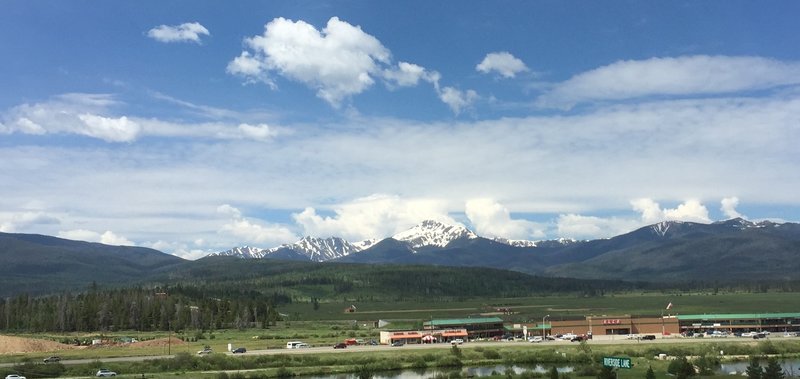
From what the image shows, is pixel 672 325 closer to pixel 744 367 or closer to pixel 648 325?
pixel 648 325

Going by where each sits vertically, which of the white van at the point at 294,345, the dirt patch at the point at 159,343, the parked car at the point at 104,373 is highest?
the parked car at the point at 104,373

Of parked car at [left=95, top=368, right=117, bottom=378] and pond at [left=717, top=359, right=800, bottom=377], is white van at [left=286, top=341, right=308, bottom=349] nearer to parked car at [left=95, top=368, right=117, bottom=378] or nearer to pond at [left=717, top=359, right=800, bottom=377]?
parked car at [left=95, top=368, right=117, bottom=378]

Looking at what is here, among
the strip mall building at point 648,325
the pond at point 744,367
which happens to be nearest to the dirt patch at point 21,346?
the strip mall building at point 648,325

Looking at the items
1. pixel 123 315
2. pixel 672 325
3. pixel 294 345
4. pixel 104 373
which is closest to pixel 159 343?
pixel 294 345

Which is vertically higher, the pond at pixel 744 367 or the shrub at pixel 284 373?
the shrub at pixel 284 373

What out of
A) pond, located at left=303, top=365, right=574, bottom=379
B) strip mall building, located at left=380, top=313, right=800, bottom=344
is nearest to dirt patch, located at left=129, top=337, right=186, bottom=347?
strip mall building, located at left=380, top=313, right=800, bottom=344

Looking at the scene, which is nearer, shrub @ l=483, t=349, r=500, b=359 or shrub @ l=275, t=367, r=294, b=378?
shrub @ l=275, t=367, r=294, b=378

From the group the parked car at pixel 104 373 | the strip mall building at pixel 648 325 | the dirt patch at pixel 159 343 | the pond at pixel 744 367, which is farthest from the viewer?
the strip mall building at pixel 648 325

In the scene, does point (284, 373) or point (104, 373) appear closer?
point (104, 373)

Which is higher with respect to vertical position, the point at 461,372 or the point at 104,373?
the point at 104,373

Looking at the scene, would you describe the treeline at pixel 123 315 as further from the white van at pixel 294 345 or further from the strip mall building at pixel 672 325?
the strip mall building at pixel 672 325

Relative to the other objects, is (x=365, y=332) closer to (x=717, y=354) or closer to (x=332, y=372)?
(x=332, y=372)

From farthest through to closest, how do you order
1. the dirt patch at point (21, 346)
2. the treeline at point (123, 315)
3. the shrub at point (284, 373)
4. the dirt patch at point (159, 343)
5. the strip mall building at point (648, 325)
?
the treeline at point (123, 315) < the strip mall building at point (648, 325) < the dirt patch at point (159, 343) < the dirt patch at point (21, 346) < the shrub at point (284, 373)

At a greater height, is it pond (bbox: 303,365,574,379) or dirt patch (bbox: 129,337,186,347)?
dirt patch (bbox: 129,337,186,347)
